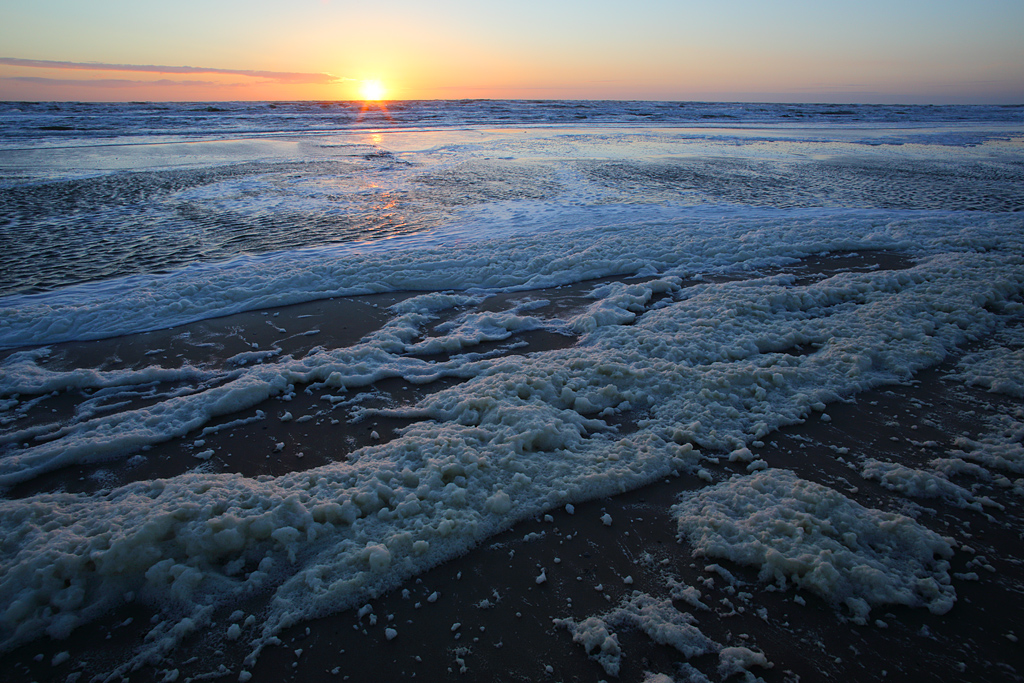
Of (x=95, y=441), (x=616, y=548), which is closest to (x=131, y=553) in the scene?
(x=95, y=441)

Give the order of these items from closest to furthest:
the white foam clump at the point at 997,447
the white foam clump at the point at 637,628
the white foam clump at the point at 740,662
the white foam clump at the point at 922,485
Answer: the white foam clump at the point at 740,662, the white foam clump at the point at 637,628, the white foam clump at the point at 922,485, the white foam clump at the point at 997,447

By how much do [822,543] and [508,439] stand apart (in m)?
2.49

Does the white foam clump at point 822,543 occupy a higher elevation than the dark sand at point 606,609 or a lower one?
higher

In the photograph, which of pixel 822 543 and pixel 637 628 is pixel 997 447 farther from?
pixel 637 628

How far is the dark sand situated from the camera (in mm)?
2846

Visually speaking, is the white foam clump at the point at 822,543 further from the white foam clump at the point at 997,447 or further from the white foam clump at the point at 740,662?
the white foam clump at the point at 997,447

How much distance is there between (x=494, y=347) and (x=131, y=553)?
14.1 ft

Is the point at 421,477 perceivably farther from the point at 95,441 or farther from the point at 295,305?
the point at 295,305

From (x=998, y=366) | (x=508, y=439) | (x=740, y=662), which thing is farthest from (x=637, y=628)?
(x=998, y=366)

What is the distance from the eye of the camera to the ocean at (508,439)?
3090mm

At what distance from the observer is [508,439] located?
453 cm

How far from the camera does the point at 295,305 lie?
802cm

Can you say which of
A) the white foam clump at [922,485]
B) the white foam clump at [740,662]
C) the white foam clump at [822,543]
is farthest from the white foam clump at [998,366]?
the white foam clump at [740,662]

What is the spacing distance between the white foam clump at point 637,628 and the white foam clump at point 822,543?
0.58 m
